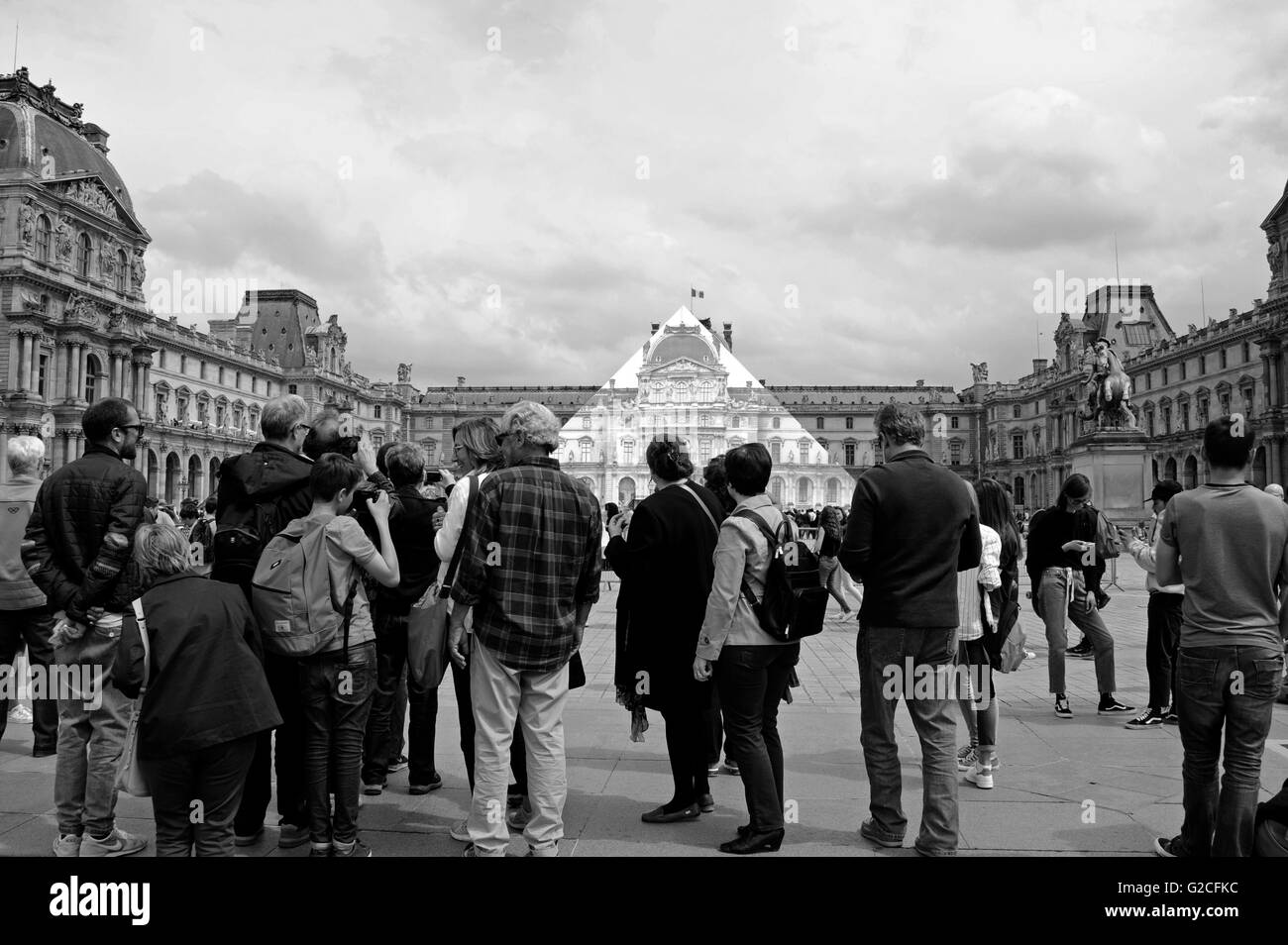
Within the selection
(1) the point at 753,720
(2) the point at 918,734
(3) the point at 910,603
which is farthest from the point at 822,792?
(3) the point at 910,603

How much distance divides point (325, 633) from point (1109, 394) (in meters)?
24.1

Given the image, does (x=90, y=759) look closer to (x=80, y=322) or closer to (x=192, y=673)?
(x=192, y=673)

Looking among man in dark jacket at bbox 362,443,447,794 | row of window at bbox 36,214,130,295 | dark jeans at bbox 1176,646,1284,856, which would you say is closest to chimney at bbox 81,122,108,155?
row of window at bbox 36,214,130,295

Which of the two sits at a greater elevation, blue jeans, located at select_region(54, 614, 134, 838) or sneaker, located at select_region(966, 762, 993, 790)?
blue jeans, located at select_region(54, 614, 134, 838)

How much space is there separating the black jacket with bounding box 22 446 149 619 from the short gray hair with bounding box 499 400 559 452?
201 cm

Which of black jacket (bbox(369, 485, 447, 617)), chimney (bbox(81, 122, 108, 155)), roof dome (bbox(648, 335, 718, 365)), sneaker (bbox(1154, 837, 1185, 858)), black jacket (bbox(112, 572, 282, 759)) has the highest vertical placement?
chimney (bbox(81, 122, 108, 155))

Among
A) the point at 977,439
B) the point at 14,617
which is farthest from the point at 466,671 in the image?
the point at 977,439

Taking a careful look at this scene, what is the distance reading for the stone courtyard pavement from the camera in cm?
444

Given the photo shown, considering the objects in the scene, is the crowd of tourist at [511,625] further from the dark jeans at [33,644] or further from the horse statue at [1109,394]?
the horse statue at [1109,394]

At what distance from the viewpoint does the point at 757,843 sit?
4281mm

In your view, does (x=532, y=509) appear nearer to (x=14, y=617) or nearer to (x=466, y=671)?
(x=466, y=671)

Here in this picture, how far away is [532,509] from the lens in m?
4.08

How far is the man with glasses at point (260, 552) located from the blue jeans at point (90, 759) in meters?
0.62

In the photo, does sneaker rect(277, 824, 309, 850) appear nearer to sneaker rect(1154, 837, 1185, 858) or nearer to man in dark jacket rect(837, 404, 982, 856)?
man in dark jacket rect(837, 404, 982, 856)
